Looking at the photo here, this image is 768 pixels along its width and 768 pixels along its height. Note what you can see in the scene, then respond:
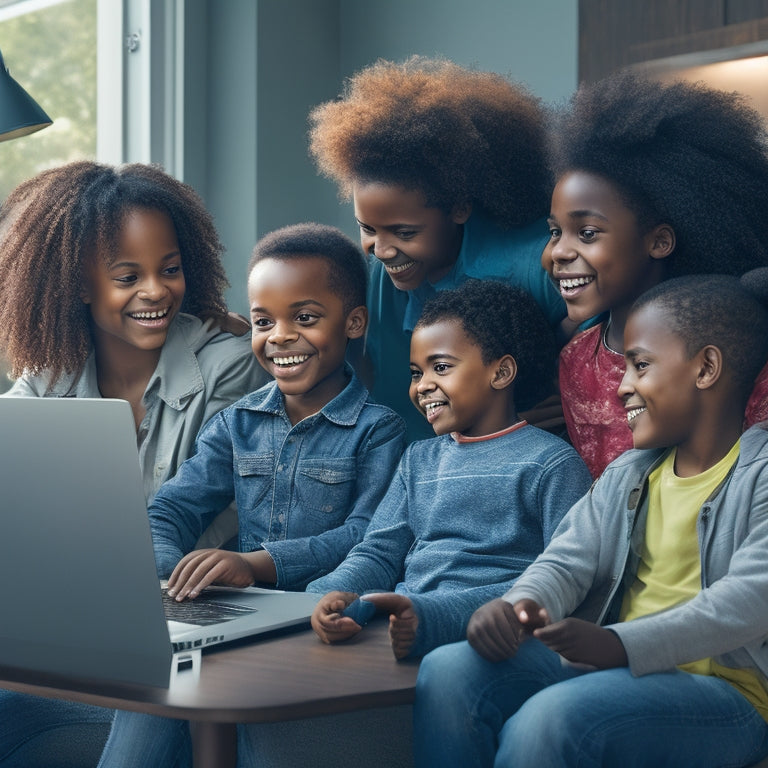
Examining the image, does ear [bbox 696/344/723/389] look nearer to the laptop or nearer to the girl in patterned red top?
the girl in patterned red top

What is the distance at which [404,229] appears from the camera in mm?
1751

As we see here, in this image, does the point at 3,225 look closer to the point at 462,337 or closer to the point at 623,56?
the point at 462,337

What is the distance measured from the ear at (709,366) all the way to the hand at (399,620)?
16.4 inches

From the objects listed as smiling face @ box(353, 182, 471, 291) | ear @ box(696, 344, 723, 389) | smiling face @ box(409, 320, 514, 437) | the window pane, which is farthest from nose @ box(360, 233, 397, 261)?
the window pane

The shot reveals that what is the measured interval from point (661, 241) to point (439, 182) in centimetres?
41

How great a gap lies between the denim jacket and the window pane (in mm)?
1438

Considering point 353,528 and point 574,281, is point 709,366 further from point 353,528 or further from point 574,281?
point 353,528

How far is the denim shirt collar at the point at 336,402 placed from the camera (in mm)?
1631

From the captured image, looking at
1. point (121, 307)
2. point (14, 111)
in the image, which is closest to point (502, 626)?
point (121, 307)

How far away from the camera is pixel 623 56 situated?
2275 mm

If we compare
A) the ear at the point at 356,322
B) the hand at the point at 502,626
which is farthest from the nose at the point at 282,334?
the hand at the point at 502,626

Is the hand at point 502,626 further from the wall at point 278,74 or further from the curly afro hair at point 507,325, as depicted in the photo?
the wall at point 278,74

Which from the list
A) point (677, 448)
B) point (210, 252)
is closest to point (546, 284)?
point (677, 448)

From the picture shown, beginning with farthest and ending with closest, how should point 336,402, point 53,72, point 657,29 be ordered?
point 53,72 < point 657,29 < point 336,402
